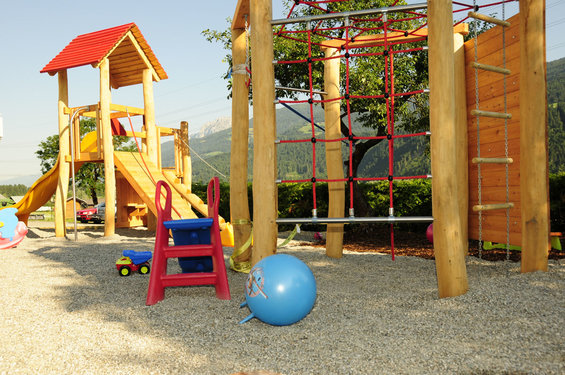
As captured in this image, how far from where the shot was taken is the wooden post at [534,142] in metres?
5.00

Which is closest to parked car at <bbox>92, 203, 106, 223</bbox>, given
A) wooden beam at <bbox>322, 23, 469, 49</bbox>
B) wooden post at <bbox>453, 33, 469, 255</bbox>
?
wooden beam at <bbox>322, 23, 469, 49</bbox>

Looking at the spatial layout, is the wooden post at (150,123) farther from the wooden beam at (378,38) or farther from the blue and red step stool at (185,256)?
the blue and red step stool at (185,256)

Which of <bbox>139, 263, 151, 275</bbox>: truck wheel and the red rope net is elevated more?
the red rope net

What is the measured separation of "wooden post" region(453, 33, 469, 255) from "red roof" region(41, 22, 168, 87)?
8528 mm

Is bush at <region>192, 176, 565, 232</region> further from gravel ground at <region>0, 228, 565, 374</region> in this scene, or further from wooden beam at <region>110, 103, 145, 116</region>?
wooden beam at <region>110, 103, 145, 116</region>

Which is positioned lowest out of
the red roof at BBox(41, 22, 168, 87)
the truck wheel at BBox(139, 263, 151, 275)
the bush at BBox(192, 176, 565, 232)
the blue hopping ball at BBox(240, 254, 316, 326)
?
the truck wheel at BBox(139, 263, 151, 275)

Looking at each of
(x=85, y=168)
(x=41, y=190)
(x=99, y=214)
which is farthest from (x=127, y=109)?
(x=85, y=168)

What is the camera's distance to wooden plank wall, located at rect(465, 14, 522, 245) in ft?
19.1

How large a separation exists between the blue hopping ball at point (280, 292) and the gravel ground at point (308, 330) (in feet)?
0.41

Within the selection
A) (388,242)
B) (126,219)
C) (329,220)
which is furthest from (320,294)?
(126,219)

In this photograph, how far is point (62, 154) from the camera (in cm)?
1123

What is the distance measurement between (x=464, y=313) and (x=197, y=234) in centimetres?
297

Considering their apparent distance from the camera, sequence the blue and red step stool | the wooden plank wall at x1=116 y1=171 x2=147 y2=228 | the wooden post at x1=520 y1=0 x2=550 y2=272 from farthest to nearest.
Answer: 1. the wooden plank wall at x1=116 y1=171 x2=147 y2=228
2. the wooden post at x1=520 y1=0 x2=550 y2=272
3. the blue and red step stool

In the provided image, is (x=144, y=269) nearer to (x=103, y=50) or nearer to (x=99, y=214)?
(x=103, y=50)
